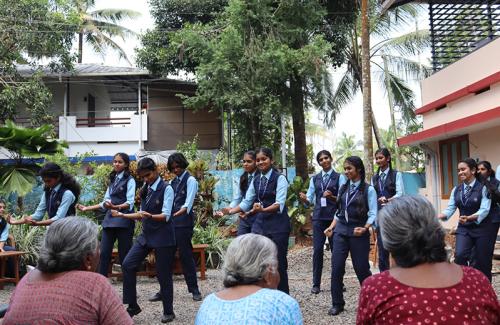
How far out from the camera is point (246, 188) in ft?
20.5

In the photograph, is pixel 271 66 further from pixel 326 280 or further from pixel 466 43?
pixel 326 280

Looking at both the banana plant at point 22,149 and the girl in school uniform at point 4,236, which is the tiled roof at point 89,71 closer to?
the banana plant at point 22,149

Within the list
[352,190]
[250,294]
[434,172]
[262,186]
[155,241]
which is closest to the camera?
[250,294]

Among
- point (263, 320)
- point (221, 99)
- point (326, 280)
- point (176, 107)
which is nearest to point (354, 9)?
point (221, 99)

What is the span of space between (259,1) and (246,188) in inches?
335

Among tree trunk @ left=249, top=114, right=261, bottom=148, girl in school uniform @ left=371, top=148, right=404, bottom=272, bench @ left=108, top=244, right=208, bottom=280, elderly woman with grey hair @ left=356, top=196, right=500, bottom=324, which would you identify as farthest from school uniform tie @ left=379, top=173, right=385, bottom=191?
tree trunk @ left=249, top=114, right=261, bottom=148


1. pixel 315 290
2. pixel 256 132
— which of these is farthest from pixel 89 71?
pixel 315 290

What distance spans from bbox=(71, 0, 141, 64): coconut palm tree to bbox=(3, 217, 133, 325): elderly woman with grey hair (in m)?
23.3

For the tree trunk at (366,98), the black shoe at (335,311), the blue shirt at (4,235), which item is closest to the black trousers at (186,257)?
the black shoe at (335,311)

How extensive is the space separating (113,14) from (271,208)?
21898mm

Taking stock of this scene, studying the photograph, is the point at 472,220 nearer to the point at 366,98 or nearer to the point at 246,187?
the point at 246,187

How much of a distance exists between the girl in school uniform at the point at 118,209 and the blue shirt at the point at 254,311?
3.85m

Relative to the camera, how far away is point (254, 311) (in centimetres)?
216

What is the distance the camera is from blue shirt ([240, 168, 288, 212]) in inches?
226
